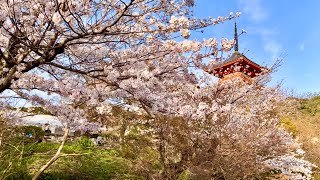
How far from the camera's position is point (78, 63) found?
11.3ft

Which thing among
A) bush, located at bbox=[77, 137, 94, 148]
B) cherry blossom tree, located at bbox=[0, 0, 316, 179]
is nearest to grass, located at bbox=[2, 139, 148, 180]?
bush, located at bbox=[77, 137, 94, 148]

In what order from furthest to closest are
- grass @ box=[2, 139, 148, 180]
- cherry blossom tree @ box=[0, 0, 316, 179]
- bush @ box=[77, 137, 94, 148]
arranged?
1. bush @ box=[77, 137, 94, 148]
2. grass @ box=[2, 139, 148, 180]
3. cherry blossom tree @ box=[0, 0, 316, 179]

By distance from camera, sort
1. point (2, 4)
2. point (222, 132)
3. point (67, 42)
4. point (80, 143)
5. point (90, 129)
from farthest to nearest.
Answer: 1. point (80, 143)
2. point (222, 132)
3. point (90, 129)
4. point (67, 42)
5. point (2, 4)

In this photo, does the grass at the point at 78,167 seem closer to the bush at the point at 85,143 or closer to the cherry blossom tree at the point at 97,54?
the bush at the point at 85,143

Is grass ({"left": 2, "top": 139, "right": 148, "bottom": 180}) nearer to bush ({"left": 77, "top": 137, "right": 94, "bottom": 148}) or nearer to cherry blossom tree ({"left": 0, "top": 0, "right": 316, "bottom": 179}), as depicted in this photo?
bush ({"left": 77, "top": 137, "right": 94, "bottom": 148})

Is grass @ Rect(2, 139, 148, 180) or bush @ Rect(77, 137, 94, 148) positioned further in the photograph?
bush @ Rect(77, 137, 94, 148)

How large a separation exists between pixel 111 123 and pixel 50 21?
247 inches

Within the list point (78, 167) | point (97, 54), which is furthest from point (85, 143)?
point (97, 54)

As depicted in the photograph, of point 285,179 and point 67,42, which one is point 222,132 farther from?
point 67,42

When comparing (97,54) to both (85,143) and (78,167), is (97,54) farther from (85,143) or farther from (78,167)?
(85,143)

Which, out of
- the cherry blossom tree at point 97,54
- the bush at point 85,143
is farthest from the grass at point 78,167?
the cherry blossom tree at point 97,54

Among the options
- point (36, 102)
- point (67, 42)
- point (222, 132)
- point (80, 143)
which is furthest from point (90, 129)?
point (80, 143)

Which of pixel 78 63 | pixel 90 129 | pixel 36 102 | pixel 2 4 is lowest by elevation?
pixel 90 129

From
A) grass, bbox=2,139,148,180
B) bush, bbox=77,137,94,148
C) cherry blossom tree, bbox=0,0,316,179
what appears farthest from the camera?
bush, bbox=77,137,94,148
